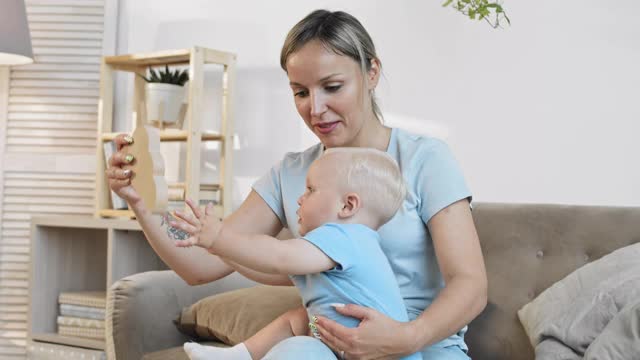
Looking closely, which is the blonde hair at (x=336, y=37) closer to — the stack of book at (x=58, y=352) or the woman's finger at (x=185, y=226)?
the woman's finger at (x=185, y=226)

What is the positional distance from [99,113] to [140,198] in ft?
6.26

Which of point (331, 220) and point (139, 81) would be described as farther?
point (139, 81)

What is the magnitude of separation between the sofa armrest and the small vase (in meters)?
1.00

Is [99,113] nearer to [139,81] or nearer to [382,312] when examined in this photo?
[139,81]

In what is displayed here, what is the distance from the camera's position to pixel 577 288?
6.16ft

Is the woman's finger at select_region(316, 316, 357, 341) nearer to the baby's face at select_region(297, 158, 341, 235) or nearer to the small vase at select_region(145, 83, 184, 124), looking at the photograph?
the baby's face at select_region(297, 158, 341, 235)

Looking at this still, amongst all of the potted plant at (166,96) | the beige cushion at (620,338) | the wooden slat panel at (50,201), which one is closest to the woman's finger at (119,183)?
the beige cushion at (620,338)

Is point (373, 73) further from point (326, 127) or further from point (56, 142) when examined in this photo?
point (56, 142)

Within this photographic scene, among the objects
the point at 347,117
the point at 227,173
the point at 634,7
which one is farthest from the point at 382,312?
the point at 227,173

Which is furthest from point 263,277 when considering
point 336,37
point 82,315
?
point 82,315

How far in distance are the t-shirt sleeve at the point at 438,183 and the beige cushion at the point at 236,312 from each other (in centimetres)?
60

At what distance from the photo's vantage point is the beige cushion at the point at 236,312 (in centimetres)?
212

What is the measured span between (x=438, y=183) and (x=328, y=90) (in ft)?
0.94

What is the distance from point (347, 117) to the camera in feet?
5.57
